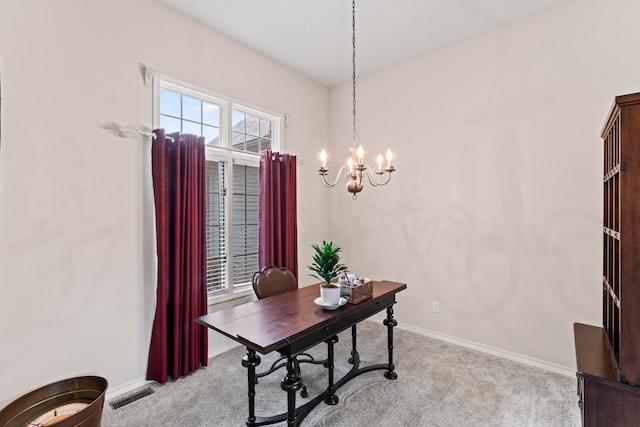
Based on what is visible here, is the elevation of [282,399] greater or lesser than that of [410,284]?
lesser

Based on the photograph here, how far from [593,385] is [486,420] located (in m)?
1.01

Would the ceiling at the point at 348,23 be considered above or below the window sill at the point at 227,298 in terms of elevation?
above

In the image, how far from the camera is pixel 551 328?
9.29 ft

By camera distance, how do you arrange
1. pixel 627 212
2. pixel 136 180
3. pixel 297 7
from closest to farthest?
pixel 627 212 → pixel 136 180 → pixel 297 7

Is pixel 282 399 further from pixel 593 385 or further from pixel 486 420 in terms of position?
pixel 593 385

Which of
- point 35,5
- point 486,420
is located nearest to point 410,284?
point 486,420

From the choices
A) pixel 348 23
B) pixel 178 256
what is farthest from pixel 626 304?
pixel 348 23

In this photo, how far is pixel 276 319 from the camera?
2.04 m

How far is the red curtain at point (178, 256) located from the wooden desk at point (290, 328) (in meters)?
0.75

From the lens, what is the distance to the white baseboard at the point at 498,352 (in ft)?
9.09

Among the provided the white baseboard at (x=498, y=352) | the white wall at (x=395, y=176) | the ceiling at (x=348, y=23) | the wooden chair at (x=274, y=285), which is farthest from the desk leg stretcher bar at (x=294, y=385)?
the ceiling at (x=348, y=23)

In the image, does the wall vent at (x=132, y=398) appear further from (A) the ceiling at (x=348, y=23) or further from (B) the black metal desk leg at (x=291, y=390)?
(A) the ceiling at (x=348, y=23)

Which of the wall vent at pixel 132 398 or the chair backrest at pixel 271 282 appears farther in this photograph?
the chair backrest at pixel 271 282

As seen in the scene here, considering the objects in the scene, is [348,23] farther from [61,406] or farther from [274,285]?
A: [61,406]
